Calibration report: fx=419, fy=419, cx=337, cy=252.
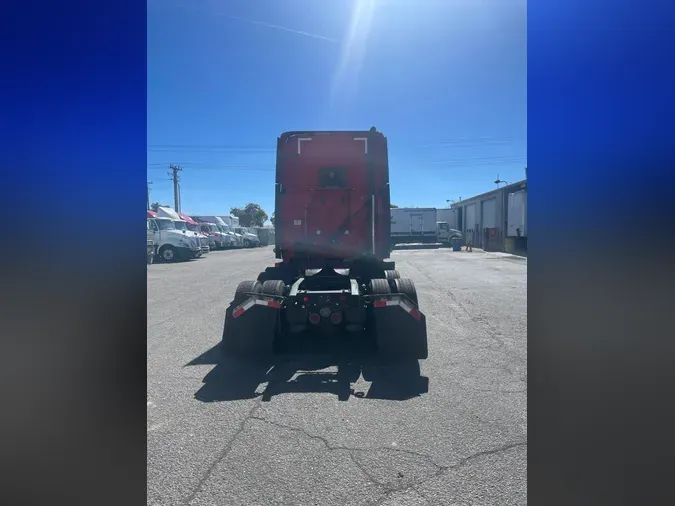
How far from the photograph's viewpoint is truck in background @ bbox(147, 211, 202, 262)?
24109mm

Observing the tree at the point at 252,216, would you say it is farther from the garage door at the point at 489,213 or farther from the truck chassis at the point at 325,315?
the truck chassis at the point at 325,315

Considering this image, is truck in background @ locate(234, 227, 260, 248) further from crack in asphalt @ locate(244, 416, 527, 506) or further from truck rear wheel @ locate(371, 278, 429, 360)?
crack in asphalt @ locate(244, 416, 527, 506)

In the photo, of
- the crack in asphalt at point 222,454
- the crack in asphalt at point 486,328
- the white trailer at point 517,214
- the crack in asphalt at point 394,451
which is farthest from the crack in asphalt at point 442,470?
the white trailer at point 517,214

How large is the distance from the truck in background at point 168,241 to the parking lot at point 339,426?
19.1m

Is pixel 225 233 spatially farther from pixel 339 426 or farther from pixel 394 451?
pixel 394 451

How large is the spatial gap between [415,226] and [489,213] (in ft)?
22.4

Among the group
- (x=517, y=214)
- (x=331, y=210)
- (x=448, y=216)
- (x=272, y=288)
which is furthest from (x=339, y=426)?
(x=448, y=216)

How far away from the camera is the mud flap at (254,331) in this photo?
514 centimetres

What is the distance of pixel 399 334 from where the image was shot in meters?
5.00

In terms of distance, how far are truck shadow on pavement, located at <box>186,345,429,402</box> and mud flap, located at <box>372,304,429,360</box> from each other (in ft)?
0.56

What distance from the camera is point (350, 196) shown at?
6559 mm

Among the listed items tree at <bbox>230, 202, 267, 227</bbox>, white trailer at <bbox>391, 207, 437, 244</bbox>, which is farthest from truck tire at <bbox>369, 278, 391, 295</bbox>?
tree at <bbox>230, 202, 267, 227</bbox>
